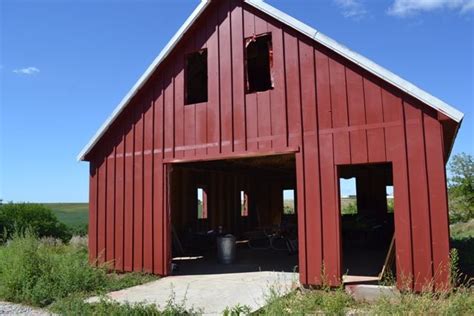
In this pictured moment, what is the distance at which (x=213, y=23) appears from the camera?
10141 millimetres

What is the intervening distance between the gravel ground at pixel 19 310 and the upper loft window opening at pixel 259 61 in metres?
6.24

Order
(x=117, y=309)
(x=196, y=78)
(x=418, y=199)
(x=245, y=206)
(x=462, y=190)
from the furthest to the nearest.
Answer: (x=462, y=190)
(x=245, y=206)
(x=196, y=78)
(x=418, y=199)
(x=117, y=309)

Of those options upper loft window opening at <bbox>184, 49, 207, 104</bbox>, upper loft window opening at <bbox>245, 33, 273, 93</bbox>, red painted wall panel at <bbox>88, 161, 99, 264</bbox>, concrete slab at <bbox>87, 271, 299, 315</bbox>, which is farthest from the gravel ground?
upper loft window opening at <bbox>245, 33, 273, 93</bbox>

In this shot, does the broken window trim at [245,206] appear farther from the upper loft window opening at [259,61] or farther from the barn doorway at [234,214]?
the upper loft window opening at [259,61]

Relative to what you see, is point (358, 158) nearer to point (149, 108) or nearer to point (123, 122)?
point (149, 108)

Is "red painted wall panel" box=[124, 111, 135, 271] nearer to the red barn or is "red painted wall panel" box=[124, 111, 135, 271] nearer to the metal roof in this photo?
the red barn

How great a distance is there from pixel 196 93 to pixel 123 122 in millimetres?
2838

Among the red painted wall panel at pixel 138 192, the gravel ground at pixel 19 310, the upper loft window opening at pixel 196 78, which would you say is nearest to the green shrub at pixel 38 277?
the gravel ground at pixel 19 310

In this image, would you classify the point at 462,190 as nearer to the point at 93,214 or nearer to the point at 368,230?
the point at 368,230

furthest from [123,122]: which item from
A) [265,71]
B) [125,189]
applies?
[265,71]

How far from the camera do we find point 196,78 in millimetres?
12719

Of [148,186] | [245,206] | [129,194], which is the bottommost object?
[245,206]

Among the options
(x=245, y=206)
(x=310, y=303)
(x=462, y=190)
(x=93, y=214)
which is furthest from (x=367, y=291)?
(x=462, y=190)

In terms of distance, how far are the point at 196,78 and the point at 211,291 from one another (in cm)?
653
